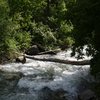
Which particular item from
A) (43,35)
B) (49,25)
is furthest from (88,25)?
(49,25)

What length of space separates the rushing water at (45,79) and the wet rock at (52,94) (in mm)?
46

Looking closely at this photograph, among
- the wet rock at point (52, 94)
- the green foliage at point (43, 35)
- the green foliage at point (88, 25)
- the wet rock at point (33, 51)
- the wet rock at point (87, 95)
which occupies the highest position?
the green foliage at point (88, 25)

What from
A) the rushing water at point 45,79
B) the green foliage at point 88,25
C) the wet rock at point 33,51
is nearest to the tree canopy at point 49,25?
the green foliage at point 88,25

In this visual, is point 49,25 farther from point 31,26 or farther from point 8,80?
point 8,80

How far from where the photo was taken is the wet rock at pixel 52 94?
1305 cm

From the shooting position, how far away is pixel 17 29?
22.6 m

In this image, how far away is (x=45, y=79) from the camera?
50.8 ft

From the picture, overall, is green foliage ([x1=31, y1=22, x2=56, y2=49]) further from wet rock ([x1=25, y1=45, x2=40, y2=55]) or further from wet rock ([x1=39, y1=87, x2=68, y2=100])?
wet rock ([x1=39, y1=87, x2=68, y2=100])

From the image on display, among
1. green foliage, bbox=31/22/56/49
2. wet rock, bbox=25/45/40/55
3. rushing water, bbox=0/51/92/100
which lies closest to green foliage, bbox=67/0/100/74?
rushing water, bbox=0/51/92/100

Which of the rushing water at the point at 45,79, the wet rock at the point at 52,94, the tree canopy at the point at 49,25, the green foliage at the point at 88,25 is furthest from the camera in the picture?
the rushing water at the point at 45,79

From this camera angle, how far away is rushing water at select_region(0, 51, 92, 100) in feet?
43.9

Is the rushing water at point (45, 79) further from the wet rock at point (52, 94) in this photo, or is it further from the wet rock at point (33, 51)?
the wet rock at point (33, 51)

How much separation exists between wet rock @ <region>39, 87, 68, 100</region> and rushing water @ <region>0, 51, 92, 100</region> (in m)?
0.05

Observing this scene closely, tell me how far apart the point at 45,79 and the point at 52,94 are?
213cm
